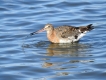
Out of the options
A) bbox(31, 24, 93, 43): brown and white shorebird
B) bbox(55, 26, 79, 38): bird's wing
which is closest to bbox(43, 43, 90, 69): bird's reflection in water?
bbox(31, 24, 93, 43): brown and white shorebird

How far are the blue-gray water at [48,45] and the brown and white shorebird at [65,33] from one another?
11.0 inches

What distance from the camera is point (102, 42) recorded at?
15547 millimetres

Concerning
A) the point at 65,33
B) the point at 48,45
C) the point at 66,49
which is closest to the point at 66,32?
the point at 65,33

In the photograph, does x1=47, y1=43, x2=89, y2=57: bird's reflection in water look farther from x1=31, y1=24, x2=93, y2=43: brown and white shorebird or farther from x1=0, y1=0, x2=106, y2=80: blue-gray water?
x1=31, y1=24, x2=93, y2=43: brown and white shorebird

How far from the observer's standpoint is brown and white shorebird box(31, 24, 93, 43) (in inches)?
635

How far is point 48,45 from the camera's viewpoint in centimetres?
1576

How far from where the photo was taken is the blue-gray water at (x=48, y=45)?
1258 centimetres

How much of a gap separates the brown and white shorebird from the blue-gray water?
279 millimetres

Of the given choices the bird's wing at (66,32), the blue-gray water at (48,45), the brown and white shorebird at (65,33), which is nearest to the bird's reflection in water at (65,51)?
the blue-gray water at (48,45)

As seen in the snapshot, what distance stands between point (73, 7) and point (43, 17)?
226 centimetres

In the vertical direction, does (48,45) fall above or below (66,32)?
below

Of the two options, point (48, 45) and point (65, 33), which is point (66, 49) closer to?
point (48, 45)

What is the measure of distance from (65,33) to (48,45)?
83cm

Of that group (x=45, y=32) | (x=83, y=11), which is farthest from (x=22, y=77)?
(x=83, y=11)
